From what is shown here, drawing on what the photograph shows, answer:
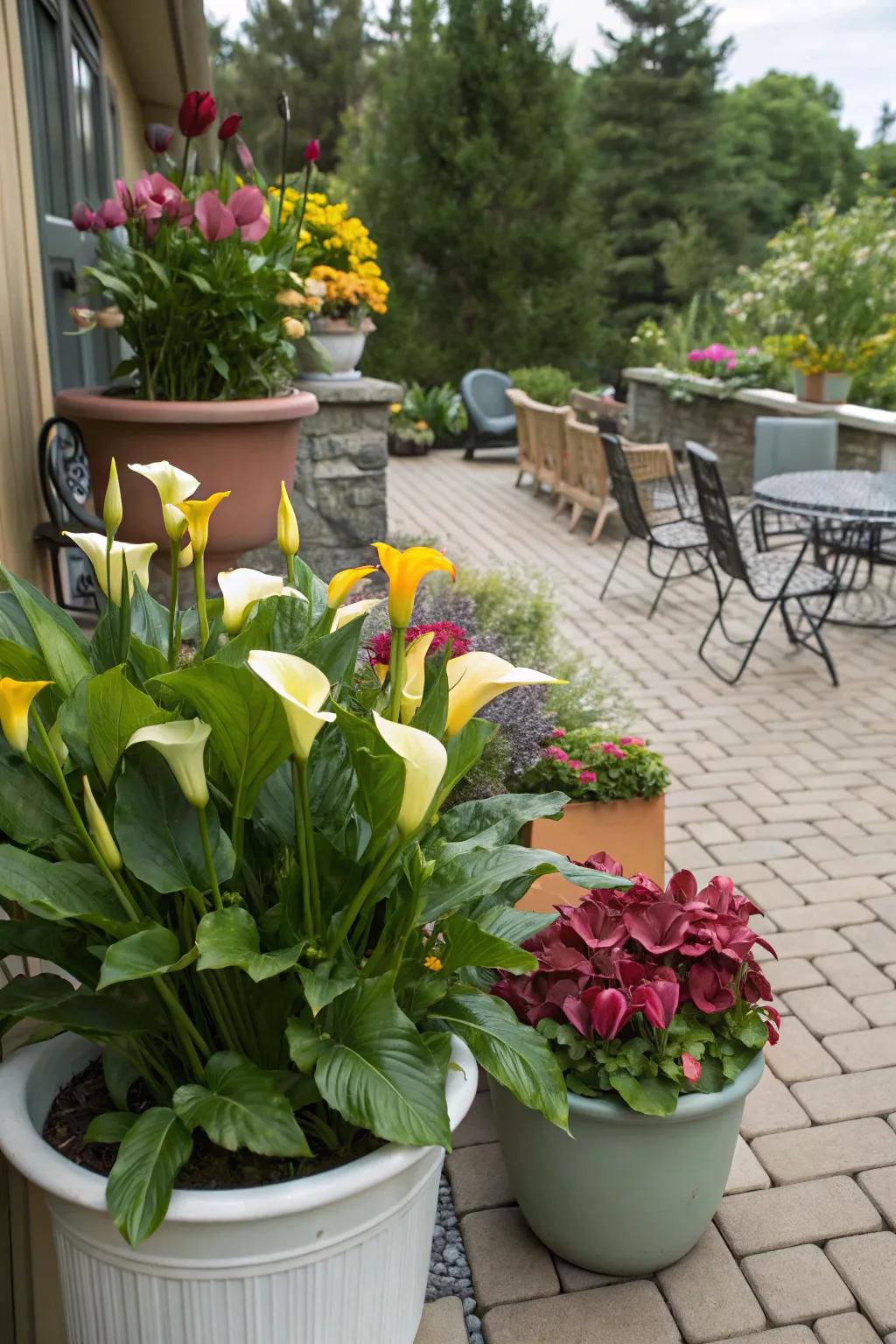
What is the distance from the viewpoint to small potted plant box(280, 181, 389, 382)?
198 inches

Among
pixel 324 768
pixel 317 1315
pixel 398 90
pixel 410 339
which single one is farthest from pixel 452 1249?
pixel 398 90

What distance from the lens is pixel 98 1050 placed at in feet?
5.32

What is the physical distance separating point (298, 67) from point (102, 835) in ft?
88.0

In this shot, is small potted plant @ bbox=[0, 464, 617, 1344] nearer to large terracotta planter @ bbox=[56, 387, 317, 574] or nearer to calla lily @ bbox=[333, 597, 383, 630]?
calla lily @ bbox=[333, 597, 383, 630]

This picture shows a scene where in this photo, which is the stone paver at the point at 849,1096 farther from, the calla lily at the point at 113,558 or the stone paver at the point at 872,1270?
the calla lily at the point at 113,558

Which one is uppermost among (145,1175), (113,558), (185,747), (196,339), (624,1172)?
(196,339)

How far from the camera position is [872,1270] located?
6.57ft

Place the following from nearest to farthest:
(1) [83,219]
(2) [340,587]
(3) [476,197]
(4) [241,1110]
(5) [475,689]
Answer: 1. (4) [241,1110]
2. (5) [475,689]
3. (2) [340,587]
4. (1) [83,219]
5. (3) [476,197]

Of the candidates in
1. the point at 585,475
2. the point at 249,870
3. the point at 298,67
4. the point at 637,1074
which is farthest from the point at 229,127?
the point at 298,67

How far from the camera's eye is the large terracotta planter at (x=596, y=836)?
2.63m

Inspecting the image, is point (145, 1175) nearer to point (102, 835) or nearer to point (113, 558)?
point (102, 835)

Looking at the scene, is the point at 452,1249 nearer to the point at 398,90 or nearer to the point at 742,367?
the point at 742,367

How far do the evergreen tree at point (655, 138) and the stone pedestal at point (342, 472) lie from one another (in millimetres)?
19518

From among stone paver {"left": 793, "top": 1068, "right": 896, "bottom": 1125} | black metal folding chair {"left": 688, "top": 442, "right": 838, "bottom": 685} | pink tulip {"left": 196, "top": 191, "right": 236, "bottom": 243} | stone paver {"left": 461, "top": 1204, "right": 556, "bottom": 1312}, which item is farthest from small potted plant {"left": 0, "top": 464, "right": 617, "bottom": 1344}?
black metal folding chair {"left": 688, "top": 442, "right": 838, "bottom": 685}
